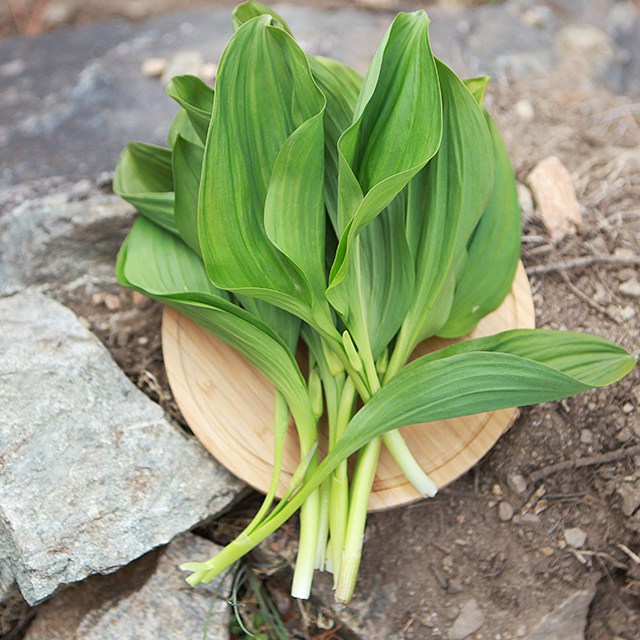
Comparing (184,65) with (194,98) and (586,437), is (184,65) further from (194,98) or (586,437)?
(586,437)

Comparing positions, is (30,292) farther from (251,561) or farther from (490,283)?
(490,283)

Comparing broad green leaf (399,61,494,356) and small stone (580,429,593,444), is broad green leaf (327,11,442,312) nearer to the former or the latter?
broad green leaf (399,61,494,356)

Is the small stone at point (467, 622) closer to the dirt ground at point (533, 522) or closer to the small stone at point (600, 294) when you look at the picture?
the dirt ground at point (533, 522)

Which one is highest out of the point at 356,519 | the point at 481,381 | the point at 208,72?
the point at 208,72

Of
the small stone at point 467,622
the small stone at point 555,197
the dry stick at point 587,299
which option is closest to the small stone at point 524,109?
the small stone at point 555,197

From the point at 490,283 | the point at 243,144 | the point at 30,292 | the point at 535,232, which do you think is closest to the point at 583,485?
the point at 490,283

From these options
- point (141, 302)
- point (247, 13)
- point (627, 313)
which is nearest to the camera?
point (247, 13)

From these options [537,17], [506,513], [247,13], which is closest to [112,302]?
[247,13]
